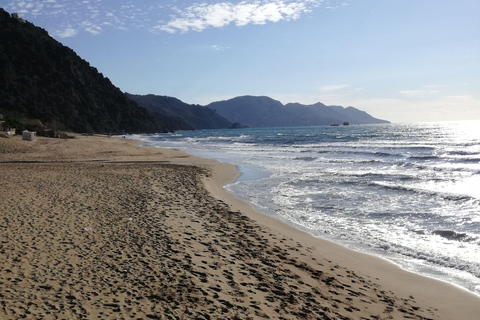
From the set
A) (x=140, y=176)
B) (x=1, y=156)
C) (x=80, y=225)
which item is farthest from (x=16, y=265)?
(x=1, y=156)

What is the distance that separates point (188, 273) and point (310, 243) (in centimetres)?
369

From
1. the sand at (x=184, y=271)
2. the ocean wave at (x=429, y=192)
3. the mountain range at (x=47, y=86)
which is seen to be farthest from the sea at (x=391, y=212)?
the mountain range at (x=47, y=86)

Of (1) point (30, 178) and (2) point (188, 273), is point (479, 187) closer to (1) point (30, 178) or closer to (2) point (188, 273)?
(2) point (188, 273)

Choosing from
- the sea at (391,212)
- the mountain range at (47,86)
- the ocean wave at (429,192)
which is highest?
the mountain range at (47,86)

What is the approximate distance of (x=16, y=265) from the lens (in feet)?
17.3

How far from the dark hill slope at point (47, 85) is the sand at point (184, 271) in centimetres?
5745

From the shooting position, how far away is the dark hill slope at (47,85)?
218 feet

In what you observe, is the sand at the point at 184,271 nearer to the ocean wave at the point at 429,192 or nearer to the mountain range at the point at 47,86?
the ocean wave at the point at 429,192

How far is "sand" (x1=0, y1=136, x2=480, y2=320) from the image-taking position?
14.7 ft

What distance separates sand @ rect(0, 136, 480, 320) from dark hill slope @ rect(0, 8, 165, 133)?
57.4 meters

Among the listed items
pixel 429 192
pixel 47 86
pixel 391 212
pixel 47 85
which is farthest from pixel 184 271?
pixel 47 85

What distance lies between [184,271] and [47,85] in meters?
84.2

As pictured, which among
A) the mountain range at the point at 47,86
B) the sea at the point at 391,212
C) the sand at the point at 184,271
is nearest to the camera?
the sand at the point at 184,271

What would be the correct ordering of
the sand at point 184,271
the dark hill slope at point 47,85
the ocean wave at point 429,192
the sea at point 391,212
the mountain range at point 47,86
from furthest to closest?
the dark hill slope at point 47,85 < the mountain range at point 47,86 < the ocean wave at point 429,192 < the sea at point 391,212 < the sand at point 184,271
